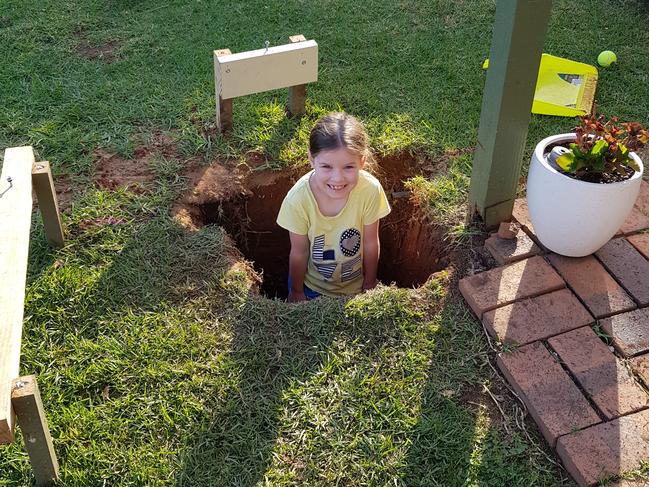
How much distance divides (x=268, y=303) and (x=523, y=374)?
112 centimetres

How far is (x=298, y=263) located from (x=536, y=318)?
3.95ft

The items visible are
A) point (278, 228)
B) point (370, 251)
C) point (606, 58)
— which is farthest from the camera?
point (606, 58)

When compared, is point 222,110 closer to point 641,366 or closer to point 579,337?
point 579,337

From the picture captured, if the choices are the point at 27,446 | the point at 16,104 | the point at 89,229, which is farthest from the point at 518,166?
the point at 16,104

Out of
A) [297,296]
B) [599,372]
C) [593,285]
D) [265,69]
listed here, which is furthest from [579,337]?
[265,69]

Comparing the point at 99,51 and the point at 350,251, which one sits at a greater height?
the point at 99,51

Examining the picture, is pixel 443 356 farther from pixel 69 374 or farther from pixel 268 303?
pixel 69 374

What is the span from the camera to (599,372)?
2658 mm

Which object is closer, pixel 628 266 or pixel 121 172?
pixel 628 266

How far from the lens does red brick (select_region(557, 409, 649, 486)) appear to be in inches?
92.1

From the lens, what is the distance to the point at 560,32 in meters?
4.95

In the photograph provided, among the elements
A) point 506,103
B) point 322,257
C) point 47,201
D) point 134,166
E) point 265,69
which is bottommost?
point 322,257

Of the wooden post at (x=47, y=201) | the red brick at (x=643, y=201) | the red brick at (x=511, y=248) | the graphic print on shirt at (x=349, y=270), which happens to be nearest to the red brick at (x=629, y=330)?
the red brick at (x=511, y=248)

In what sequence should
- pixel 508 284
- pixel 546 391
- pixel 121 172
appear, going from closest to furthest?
pixel 546 391, pixel 508 284, pixel 121 172
